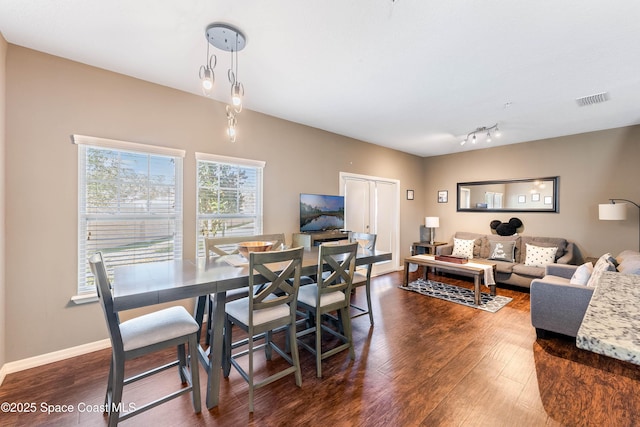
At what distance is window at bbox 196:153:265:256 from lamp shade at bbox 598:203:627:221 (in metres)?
5.05

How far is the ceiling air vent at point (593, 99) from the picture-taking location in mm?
3053

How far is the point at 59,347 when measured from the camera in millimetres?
2445

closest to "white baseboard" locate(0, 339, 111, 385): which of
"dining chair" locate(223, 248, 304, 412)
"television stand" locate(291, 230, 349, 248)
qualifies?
"dining chair" locate(223, 248, 304, 412)

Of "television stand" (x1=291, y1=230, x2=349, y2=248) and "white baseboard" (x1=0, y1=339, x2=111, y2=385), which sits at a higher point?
"television stand" (x1=291, y1=230, x2=349, y2=248)

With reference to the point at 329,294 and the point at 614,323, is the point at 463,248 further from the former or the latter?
the point at 614,323

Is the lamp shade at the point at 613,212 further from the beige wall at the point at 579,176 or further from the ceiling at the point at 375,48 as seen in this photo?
the ceiling at the point at 375,48

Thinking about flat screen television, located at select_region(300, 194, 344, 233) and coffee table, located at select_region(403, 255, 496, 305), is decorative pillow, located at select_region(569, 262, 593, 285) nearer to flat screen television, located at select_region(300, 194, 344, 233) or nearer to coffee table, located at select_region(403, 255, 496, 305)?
coffee table, located at select_region(403, 255, 496, 305)

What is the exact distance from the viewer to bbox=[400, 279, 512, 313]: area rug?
3881 mm

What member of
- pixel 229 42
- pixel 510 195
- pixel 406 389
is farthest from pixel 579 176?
pixel 229 42

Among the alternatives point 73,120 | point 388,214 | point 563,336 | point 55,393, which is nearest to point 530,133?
point 388,214

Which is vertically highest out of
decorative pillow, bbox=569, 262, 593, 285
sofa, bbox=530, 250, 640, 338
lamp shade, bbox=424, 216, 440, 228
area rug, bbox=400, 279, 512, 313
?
lamp shade, bbox=424, 216, 440, 228

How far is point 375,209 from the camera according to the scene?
5.52 metres

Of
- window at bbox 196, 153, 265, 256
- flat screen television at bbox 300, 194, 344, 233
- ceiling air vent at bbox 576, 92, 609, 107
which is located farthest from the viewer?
flat screen television at bbox 300, 194, 344, 233

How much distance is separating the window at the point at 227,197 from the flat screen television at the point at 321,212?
2.29ft
